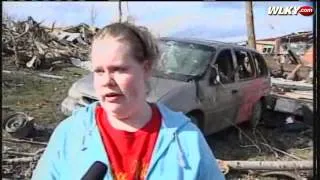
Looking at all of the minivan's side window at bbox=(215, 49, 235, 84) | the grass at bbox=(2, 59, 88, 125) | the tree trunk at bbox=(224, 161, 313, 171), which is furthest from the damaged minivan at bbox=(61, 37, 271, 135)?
the grass at bbox=(2, 59, 88, 125)

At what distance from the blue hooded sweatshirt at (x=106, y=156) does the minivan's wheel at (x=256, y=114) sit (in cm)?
543

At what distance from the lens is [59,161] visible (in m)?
1.36

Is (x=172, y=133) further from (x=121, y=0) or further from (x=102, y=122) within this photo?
(x=121, y=0)

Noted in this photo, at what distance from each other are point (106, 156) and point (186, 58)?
4.11 meters

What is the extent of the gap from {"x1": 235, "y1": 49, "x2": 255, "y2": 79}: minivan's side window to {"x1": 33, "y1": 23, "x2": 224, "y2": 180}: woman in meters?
4.78

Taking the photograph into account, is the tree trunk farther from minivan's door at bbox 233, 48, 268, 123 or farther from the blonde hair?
the blonde hair

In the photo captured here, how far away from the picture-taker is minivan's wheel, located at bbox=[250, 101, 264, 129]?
22.1 ft

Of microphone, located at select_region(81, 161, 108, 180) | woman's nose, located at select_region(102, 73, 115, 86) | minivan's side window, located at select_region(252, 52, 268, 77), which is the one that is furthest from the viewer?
minivan's side window, located at select_region(252, 52, 268, 77)

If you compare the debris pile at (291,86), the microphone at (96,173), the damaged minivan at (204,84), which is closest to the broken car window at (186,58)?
the damaged minivan at (204,84)

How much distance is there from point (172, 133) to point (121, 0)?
9.64ft

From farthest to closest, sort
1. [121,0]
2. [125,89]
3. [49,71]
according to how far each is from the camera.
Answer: [49,71]
[121,0]
[125,89]

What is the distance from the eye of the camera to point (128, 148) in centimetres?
136

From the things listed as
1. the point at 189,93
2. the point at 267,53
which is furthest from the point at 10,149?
the point at 267,53

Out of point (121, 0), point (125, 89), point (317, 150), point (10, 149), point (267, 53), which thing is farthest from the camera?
point (267, 53)
